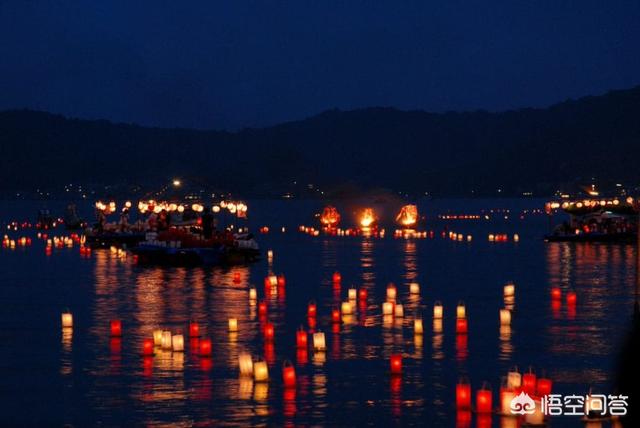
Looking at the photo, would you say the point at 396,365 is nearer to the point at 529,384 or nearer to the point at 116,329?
the point at 529,384

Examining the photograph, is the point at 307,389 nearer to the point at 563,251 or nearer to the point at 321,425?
the point at 321,425

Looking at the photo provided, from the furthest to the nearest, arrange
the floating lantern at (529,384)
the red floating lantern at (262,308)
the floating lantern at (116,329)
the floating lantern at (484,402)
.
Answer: the red floating lantern at (262,308)
the floating lantern at (116,329)
the floating lantern at (529,384)
the floating lantern at (484,402)

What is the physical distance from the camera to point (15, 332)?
2962cm

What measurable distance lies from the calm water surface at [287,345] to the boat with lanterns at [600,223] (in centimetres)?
2788

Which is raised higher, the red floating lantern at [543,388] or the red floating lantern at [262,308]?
the red floating lantern at [262,308]

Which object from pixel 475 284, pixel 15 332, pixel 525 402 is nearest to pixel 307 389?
pixel 525 402

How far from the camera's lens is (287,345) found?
1038 inches

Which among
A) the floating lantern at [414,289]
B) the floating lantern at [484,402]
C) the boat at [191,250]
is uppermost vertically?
the boat at [191,250]

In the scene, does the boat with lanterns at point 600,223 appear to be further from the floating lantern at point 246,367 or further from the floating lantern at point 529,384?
the floating lantern at point 529,384

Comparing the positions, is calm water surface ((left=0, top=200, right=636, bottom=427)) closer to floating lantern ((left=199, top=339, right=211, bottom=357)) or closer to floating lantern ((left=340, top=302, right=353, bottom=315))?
floating lantern ((left=199, top=339, right=211, bottom=357))

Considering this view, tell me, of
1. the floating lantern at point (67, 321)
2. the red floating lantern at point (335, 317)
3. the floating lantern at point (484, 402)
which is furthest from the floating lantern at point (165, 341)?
the floating lantern at point (484, 402)

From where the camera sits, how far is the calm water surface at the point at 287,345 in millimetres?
19266

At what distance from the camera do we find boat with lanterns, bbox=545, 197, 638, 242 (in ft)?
265

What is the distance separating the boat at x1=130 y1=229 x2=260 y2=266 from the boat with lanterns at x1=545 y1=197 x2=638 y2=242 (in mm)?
30591
